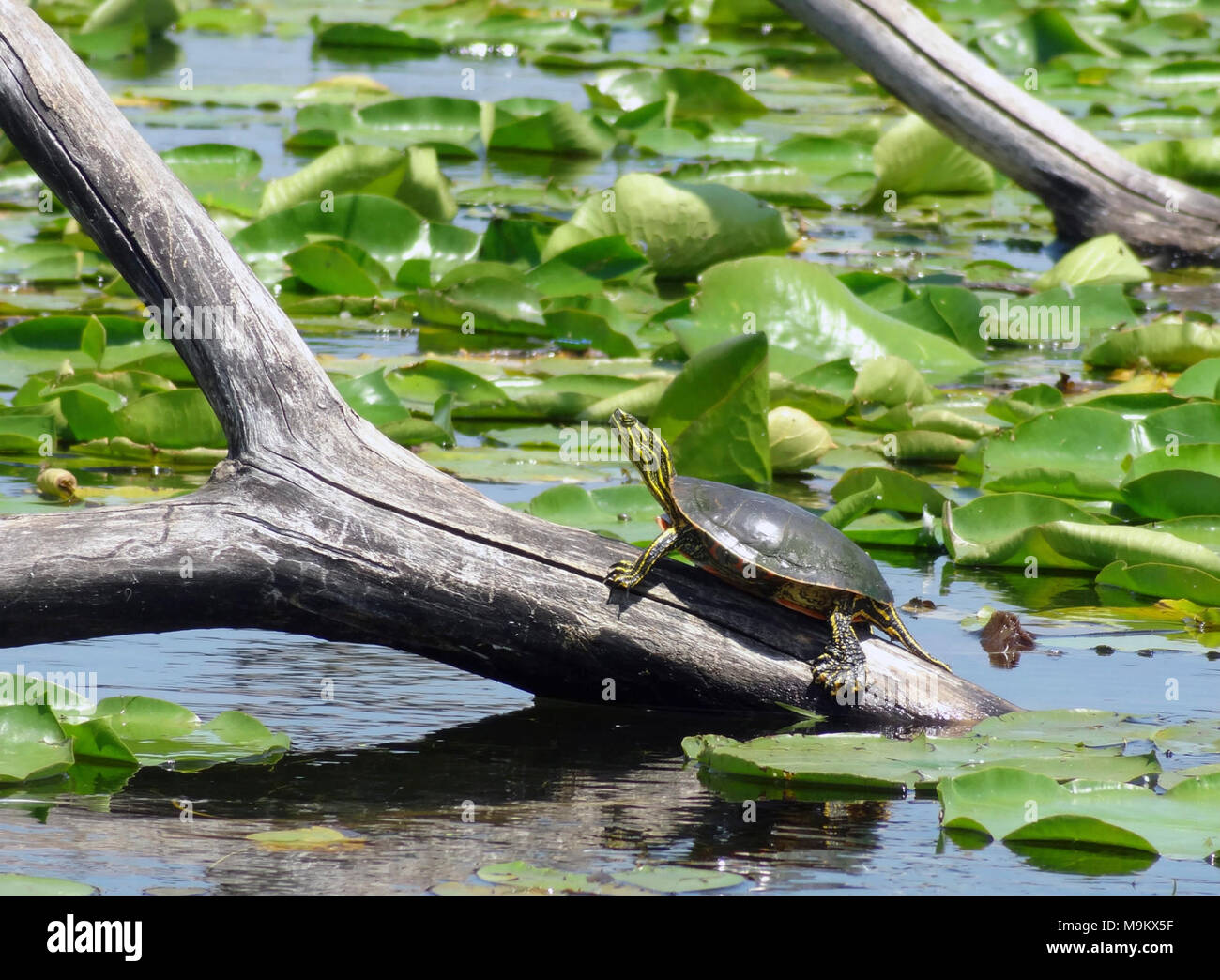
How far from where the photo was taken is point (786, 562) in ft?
11.5

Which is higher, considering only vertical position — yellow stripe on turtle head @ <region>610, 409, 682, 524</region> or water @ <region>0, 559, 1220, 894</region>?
yellow stripe on turtle head @ <region>610, 409, 682, 524</region>

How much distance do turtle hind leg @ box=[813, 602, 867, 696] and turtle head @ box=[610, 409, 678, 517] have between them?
43cm

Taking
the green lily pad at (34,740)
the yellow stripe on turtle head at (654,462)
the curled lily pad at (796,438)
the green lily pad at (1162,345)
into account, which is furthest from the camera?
the green lily pad at (1162,345)

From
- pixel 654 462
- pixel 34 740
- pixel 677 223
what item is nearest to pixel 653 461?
pixel 654 462

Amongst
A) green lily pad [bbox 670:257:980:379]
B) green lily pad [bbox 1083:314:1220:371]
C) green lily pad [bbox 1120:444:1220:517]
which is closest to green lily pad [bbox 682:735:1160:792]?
green lily pad [bbox 1120:444:1220:517]

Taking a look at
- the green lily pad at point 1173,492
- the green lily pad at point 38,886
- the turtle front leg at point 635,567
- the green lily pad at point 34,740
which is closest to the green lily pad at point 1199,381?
the green lily pad at point 1173,492

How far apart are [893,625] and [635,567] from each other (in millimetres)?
577

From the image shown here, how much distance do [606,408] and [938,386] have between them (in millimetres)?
1405

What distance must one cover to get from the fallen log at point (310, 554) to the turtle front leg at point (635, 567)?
1.4 inches

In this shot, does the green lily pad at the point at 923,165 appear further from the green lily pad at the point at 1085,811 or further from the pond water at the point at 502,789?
the green lily pad at the point at 1085,811

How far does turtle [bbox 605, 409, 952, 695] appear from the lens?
3.50 meters

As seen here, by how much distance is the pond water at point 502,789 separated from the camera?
9.41 feet

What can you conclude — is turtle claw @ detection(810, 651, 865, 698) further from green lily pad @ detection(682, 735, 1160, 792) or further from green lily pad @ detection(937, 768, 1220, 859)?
green lily pad @ detection(937, 768, 1220, 859)
